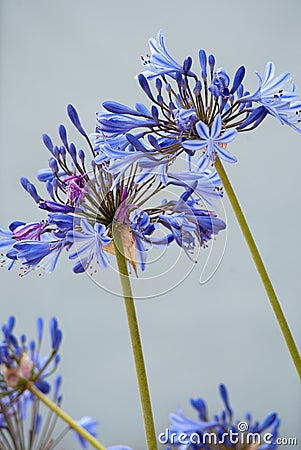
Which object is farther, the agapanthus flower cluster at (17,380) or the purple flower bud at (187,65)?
the purple flower bud at (187,65)

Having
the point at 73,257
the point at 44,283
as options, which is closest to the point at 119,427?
the point at 44,283

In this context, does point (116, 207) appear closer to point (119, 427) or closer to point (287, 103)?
point (287, 103)

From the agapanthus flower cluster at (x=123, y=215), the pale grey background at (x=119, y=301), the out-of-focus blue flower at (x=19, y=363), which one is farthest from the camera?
the pale grey background at (x=119, y=301)

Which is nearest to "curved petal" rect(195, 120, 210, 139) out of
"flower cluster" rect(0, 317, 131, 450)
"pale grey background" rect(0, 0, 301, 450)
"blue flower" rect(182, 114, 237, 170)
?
"blue flower" rect(182, 114, 237, 170)

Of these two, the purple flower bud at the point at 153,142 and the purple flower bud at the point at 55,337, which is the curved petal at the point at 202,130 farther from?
the purple flower bud at the point at 55,337

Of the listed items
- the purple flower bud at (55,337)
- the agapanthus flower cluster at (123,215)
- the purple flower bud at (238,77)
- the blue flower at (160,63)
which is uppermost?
the blue flower at (160,63)

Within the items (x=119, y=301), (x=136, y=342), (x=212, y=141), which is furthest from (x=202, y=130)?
(x=119, y=301)

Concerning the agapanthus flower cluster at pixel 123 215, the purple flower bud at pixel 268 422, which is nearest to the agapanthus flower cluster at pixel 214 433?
the purple flower bud at pixel 268 422
